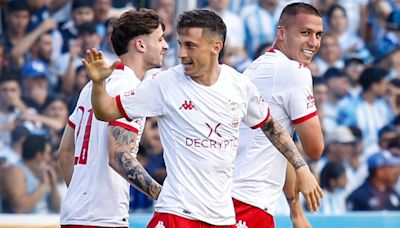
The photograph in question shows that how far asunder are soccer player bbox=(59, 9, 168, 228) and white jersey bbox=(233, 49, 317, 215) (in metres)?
0.70

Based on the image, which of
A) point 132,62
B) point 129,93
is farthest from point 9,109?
point 129,93

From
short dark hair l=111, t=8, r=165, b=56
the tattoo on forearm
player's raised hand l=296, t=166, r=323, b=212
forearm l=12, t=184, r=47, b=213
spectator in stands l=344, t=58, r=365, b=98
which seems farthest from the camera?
spectator in stands l=344, t=58, r=365, b=98

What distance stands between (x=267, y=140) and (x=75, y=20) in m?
5.26

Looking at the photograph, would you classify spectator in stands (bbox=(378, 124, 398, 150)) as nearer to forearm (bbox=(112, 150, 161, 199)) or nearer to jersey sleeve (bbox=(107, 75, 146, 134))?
jersey sleeve (bbox=(107, 75, 146, 134))

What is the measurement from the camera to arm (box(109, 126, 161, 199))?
5.75 meters

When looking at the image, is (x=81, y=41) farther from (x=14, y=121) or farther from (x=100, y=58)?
(x=100, y=58)

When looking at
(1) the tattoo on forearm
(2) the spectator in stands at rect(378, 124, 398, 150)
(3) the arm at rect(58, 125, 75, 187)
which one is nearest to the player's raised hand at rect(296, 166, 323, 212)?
(1) the tattoo on forearm

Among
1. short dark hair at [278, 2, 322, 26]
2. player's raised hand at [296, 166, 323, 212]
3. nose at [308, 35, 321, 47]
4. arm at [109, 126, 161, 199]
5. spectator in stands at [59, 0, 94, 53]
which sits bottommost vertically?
player's raised hand at [296, 166, 323, 212]

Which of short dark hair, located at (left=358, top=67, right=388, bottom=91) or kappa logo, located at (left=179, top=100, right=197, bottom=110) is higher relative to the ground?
short dark hair, located at (left=358, top=67, right=388, bottom=91)

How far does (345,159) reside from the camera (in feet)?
38.3

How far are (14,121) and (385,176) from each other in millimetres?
4098

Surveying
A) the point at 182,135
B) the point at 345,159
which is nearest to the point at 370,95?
the point at 345,159

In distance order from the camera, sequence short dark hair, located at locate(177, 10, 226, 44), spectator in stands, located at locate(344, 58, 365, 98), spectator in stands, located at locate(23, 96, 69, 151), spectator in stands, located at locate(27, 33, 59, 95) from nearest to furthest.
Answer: short dark hair, located at locate(177, 10, 226, 44) < spectator in stands, located at locate(23, 96, 69, 151) < spectator in stands, located at locate(27, 33, 59, 95) < spectator in stands, located at locate(344, 58, 365, 98)

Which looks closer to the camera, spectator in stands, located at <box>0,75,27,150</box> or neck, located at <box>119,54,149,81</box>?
neck, located at <box>119,54,149,81</box>
